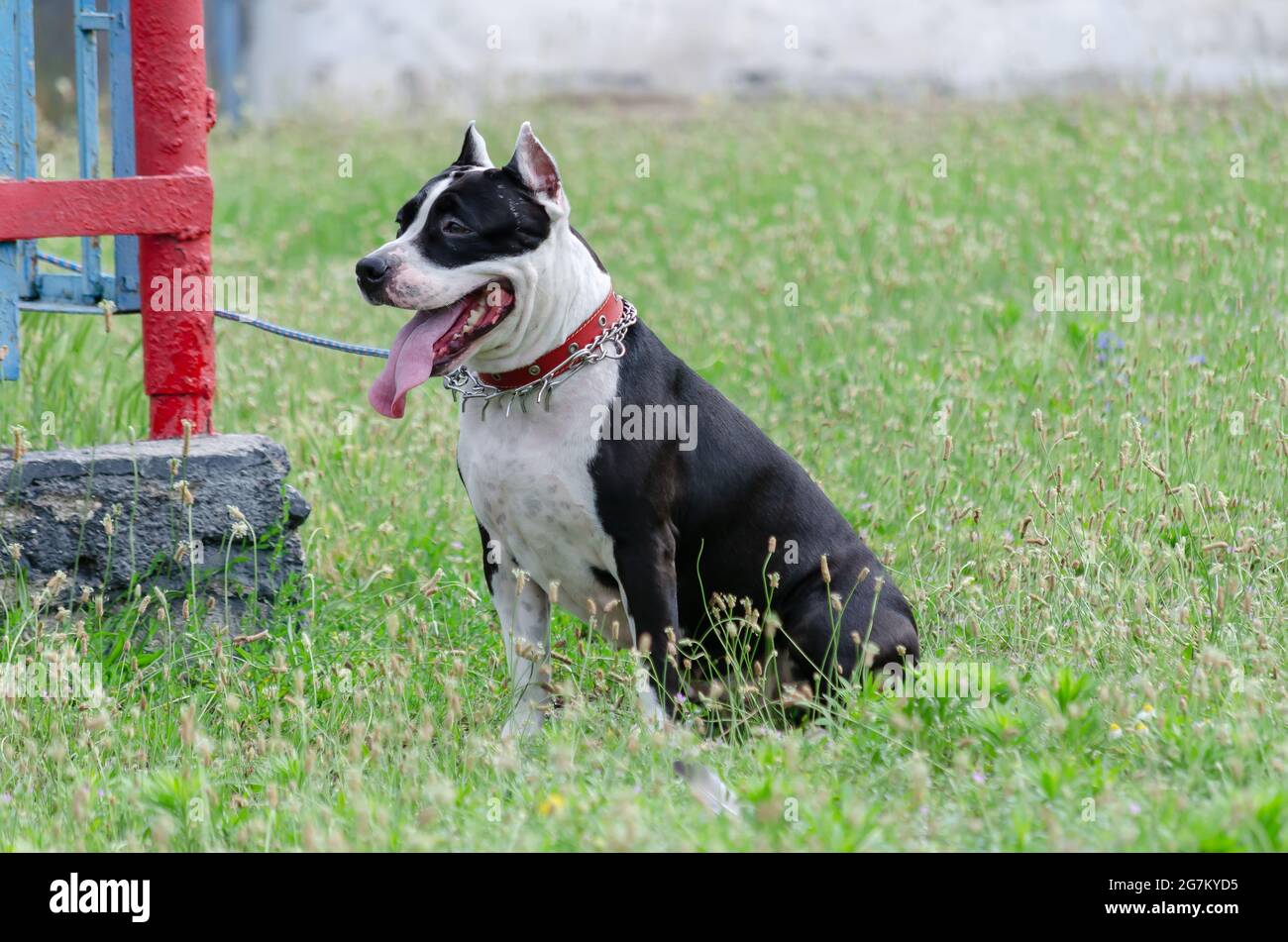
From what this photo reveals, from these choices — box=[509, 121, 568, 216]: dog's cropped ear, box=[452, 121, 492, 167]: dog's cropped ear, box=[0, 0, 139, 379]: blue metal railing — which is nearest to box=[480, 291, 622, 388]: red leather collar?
box=[509, 121, 568, 216]: dog's cropped ear

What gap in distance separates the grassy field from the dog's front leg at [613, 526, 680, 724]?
0.59ft

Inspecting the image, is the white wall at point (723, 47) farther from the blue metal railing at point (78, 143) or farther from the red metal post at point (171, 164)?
the red metal post at point (171, 164)

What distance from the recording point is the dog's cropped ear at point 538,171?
3.58m

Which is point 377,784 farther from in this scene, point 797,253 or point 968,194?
point 968,194

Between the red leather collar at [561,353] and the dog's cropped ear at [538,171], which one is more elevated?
the dog's cropped ear at [538,171]

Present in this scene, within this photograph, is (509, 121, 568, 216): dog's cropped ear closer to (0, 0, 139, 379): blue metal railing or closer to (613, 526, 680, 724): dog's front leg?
(613, 526, 680, 724): dog's front leg

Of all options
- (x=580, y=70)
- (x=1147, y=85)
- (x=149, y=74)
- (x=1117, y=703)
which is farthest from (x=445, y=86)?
(x=1117, y=703)

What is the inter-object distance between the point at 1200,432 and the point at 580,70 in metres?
9.16

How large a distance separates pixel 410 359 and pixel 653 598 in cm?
81

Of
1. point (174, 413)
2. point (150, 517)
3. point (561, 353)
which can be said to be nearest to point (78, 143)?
point (174, 413)

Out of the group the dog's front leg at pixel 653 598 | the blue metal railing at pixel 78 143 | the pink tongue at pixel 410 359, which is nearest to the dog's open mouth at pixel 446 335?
the pink tongue at pixel 410 359

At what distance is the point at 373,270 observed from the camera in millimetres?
3535

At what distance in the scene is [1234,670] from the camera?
318 centimetres
